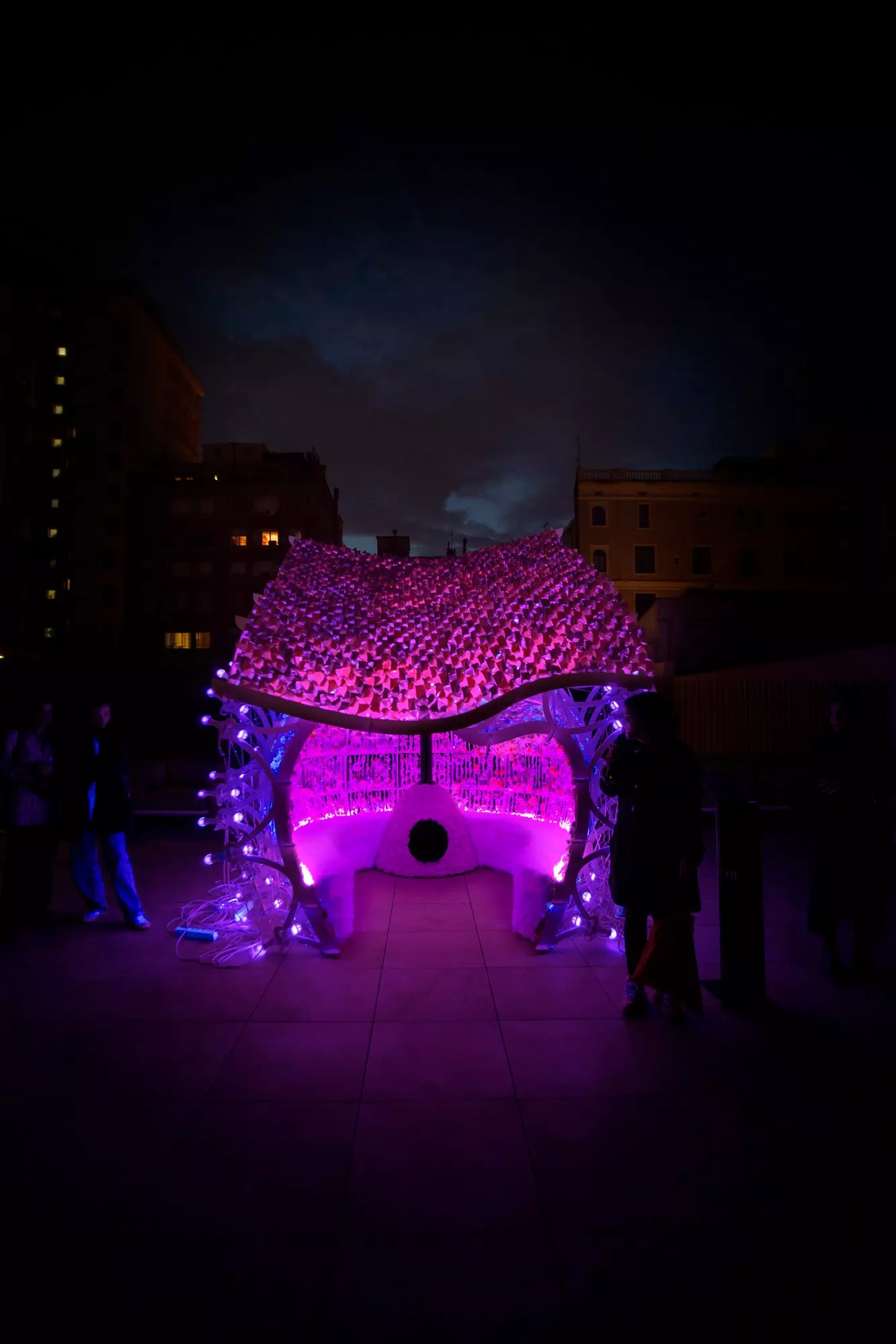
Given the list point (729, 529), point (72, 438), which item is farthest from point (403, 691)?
point (72, 438)

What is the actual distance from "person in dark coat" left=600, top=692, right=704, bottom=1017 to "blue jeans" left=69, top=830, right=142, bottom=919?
4.12 meters

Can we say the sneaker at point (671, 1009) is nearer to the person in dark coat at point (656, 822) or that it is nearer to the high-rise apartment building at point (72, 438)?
the person in dark coat at point (656, 822)

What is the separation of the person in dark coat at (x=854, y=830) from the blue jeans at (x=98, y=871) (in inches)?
215

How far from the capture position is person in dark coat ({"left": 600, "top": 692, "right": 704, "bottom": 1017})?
3.98 m

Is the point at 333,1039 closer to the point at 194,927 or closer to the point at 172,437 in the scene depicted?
the point at 194,927

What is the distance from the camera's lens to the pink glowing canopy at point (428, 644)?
494 cm

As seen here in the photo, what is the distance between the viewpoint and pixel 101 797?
5.62 meters

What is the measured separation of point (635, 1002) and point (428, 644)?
111 inches

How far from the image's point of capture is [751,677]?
1641 cm

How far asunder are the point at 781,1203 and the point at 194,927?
470 centimetres

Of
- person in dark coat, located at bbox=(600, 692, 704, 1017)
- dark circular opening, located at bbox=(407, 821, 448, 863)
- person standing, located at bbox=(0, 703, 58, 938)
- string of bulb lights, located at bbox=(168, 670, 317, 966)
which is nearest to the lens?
person in dark coat, located at bbox=(600, 692, 704, 1017)

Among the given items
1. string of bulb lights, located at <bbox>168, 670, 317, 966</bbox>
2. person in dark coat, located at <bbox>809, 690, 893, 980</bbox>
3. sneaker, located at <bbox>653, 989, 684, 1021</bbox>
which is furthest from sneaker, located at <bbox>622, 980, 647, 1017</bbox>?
string of bulb lights, located at <bbox>168, 670, 317, 966</bbox>

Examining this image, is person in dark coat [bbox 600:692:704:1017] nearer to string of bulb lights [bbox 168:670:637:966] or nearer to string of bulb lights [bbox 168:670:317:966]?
string of bulb lights [bbox 168:670:637:966]

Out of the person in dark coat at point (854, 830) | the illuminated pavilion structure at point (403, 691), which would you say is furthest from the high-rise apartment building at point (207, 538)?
the person in dark coat at point (854, 830)
